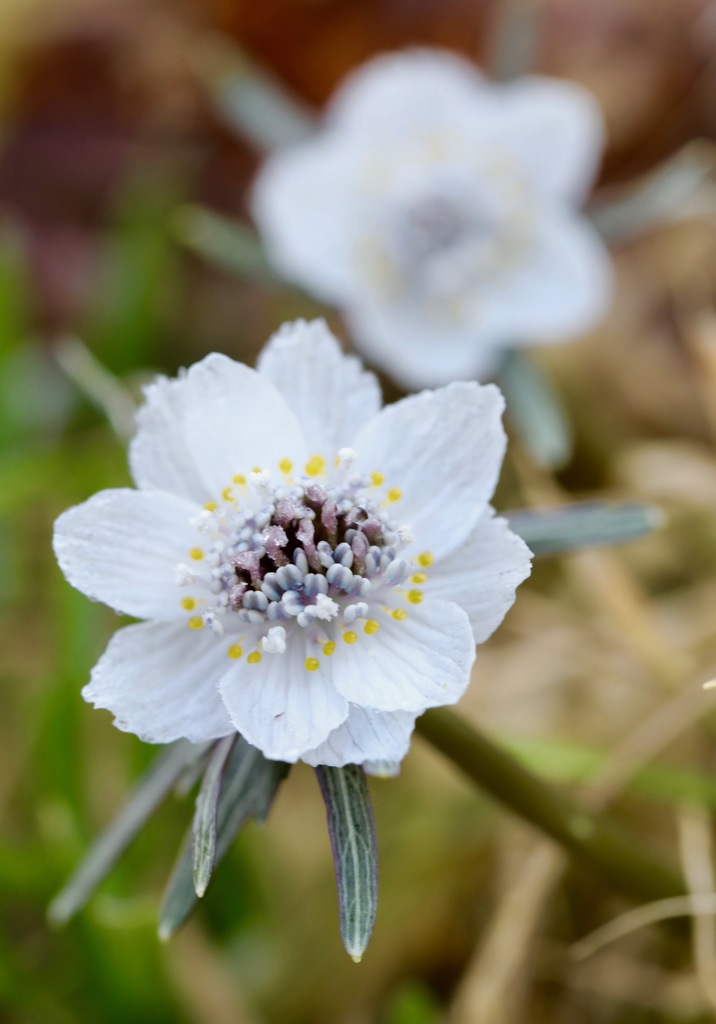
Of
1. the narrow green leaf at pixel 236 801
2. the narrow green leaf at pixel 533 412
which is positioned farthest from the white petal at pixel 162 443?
the narrow green leaf at pixel 533 412

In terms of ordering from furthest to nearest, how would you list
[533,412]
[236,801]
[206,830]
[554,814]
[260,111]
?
[260,111], [533,412], [554,814], [236,801], [206,830]

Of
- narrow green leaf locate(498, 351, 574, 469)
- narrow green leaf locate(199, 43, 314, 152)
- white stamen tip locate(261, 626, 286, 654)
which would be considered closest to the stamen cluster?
white stamen tip locate(261, 626, 286, 654)

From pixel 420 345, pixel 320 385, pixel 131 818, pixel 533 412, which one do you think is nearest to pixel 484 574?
pixel 320 385

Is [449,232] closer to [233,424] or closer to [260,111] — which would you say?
[260,111]

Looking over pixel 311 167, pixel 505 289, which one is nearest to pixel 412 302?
pixel 505 289

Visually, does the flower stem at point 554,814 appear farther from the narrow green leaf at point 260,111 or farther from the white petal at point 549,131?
the narrow green leaf at point 260,111

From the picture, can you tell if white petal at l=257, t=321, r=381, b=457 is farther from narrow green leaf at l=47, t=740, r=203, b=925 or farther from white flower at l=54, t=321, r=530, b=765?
Answer: narrow green leaf at l=47, t=740, r=203, b=925
